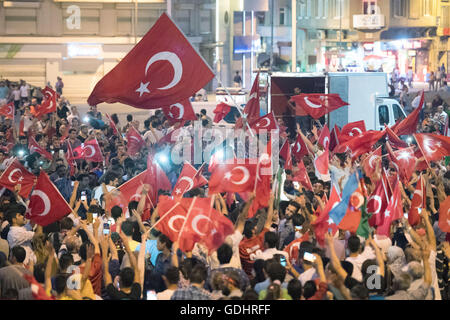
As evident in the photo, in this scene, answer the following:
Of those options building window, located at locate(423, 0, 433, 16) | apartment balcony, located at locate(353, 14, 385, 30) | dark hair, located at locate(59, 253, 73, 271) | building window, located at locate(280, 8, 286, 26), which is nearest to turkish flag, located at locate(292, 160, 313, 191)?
dark hair, located at locate(59, 253, 73, 271)

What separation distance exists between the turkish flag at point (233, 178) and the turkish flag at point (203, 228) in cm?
160

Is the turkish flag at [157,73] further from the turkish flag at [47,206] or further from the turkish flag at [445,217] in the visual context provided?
the turkish flag at [445,217]

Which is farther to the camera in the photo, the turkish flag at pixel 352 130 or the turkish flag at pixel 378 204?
the turkish flag at pixel 352 130

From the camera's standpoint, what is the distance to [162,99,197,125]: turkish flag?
16.0m

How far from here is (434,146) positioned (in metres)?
13.3

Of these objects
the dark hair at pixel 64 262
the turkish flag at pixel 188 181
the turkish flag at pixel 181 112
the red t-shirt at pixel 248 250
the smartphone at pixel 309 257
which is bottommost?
the red t-shirt at pixel 248 250

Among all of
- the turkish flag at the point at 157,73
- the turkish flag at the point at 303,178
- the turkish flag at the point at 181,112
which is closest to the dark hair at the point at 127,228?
the turkish flag at the point at 157,73

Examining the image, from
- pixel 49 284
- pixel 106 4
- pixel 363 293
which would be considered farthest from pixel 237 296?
pixel 106 4

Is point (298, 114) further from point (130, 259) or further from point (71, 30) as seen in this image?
point (71, 30)

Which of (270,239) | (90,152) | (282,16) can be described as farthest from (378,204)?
(282,16)

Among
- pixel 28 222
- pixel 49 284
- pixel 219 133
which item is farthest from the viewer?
pixel 219 133

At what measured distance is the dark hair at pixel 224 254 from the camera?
8.41 metres

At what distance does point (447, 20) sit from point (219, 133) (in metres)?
43.9

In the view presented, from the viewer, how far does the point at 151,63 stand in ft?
40.2
